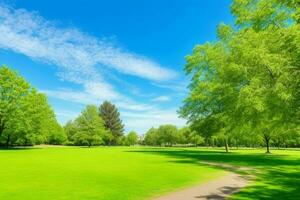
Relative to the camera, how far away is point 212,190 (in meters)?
14.6

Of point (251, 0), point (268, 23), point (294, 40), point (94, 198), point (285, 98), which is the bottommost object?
point (94, 198)

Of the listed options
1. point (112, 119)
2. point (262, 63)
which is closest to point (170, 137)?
point (112, 119)

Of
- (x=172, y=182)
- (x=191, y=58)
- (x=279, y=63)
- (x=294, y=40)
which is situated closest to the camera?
(x=294, y=40)

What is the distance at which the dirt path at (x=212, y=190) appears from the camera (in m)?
12.8

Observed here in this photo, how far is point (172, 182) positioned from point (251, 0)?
18534 millimetres

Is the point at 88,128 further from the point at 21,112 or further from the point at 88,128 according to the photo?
the point at 21,112

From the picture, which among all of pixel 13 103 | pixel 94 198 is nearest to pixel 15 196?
→ pixel 94 198

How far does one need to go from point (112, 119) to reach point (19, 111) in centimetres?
7851

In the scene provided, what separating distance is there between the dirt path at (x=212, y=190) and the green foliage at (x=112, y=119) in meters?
122

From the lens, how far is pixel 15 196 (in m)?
12.4

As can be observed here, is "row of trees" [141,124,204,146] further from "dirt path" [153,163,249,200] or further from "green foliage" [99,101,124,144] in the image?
"dirt path" [153,163,249,200]

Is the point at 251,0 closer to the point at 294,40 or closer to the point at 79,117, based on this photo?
the point at 294,40

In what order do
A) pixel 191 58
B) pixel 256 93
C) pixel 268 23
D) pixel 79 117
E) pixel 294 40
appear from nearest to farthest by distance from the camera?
pixel 294 40
pixel 256 93
pixel 268 23
pixel 191 58
pixel 79 117

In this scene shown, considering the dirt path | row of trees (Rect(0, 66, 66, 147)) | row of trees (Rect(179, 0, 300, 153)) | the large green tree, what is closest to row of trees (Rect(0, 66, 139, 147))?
row of trees (Rect(0, 66, 66, 147))
